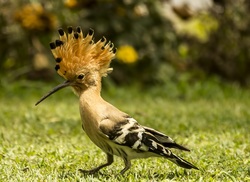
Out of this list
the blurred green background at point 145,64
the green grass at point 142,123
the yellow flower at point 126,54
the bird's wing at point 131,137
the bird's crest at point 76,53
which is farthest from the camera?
the yellow flower at point 126,54

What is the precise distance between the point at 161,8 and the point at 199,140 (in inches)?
182

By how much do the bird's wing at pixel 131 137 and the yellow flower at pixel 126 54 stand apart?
5.50 metres

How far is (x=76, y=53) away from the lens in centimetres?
Result: 480

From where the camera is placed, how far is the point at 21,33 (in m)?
10.5

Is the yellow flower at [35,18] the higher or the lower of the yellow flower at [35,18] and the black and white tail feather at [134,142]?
the lower

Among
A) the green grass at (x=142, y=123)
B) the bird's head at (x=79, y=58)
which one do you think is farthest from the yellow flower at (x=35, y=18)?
the bird's head at (x=79, y=58)

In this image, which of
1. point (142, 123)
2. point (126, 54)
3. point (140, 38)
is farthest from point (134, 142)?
point (140, 38)

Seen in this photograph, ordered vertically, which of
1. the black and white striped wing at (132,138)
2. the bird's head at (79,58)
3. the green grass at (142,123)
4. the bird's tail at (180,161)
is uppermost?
the bird's head at (79,58)

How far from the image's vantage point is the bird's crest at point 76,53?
15.6 feet

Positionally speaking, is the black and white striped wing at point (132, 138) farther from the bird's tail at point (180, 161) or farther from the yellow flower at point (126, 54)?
the yellow flower at point (126, 54)

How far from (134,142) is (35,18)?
224 inches

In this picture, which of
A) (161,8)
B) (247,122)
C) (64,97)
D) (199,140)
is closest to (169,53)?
(161,8)

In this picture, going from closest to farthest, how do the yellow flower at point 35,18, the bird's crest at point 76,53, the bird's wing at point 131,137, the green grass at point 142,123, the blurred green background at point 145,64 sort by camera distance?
the bird's wing at point 131,137 → the bird's crest at point 76,53 → the green grass at point 142,123 → the blurred green background at point 145,64 → the yellow flower at point 35,18

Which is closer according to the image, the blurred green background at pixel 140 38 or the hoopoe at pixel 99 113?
the hoopoe at pixel 99 113
